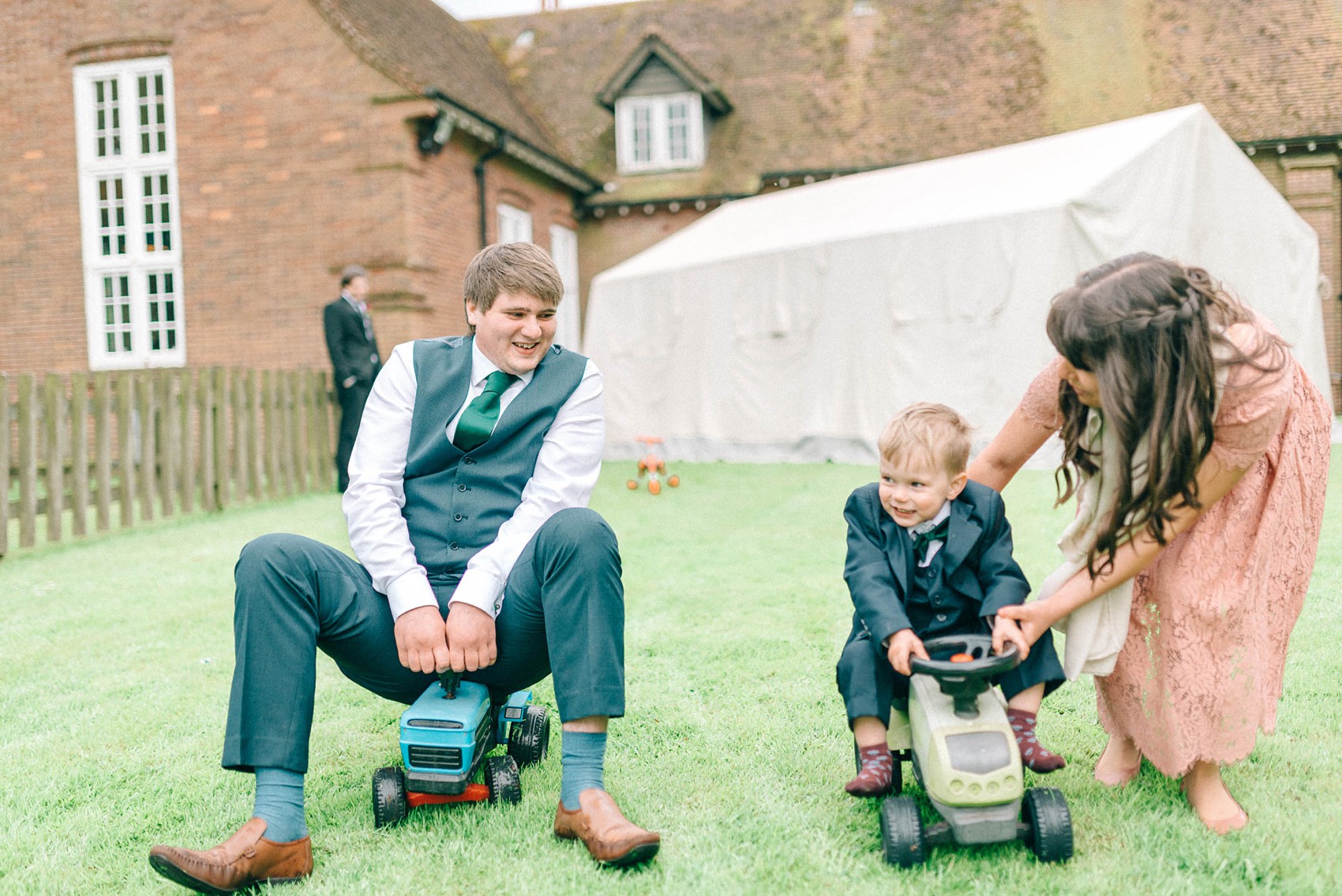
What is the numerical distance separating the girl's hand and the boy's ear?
0.27m

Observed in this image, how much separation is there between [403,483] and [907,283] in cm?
860

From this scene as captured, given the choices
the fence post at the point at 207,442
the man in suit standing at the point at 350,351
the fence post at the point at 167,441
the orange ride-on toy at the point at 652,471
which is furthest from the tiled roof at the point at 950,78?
the fence post at the point at 167,441

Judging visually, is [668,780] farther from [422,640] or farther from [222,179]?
[222,179]

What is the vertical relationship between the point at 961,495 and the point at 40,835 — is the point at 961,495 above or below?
above

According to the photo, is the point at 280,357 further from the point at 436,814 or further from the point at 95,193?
the point at 436,814

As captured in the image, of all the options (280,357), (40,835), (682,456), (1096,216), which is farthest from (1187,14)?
(40,835)

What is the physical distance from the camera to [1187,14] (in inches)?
664

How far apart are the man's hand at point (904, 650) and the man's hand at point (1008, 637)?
0.14 meters

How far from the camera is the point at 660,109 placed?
17109 mm

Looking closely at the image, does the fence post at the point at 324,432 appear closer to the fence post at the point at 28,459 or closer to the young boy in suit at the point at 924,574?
the fence post at the point at 28,459

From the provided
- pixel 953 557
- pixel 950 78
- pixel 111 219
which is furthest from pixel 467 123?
pixel 953 557

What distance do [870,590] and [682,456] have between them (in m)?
10.7

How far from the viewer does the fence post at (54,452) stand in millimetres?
6688

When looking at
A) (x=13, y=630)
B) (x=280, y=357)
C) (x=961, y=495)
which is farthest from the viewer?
(x=280, y=357)
